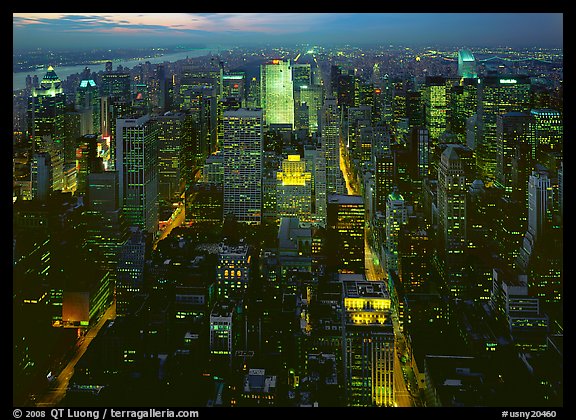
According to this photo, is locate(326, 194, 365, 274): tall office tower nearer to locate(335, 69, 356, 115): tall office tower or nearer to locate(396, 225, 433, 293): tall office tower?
locate(396, 225, 433, 293): tall office tower

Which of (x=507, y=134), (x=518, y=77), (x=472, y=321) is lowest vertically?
(x=472, y=321)

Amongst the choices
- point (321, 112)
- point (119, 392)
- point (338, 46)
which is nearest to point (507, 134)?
point (321, 112)

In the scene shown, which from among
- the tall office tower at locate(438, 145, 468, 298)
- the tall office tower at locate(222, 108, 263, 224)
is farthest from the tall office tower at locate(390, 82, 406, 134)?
the tall office tower at locate(222, 108, 263, 224)

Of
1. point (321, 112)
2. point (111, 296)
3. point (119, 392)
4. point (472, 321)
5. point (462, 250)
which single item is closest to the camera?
point (119, 392)

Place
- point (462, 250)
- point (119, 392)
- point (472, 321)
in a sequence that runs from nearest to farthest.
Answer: point (119, 392) → point (472, 321) → point (462, 250)

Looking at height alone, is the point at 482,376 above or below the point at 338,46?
below

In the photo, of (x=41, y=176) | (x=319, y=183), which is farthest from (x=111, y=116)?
(x=319, y=183)

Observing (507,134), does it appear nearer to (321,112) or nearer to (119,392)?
(321,112)
